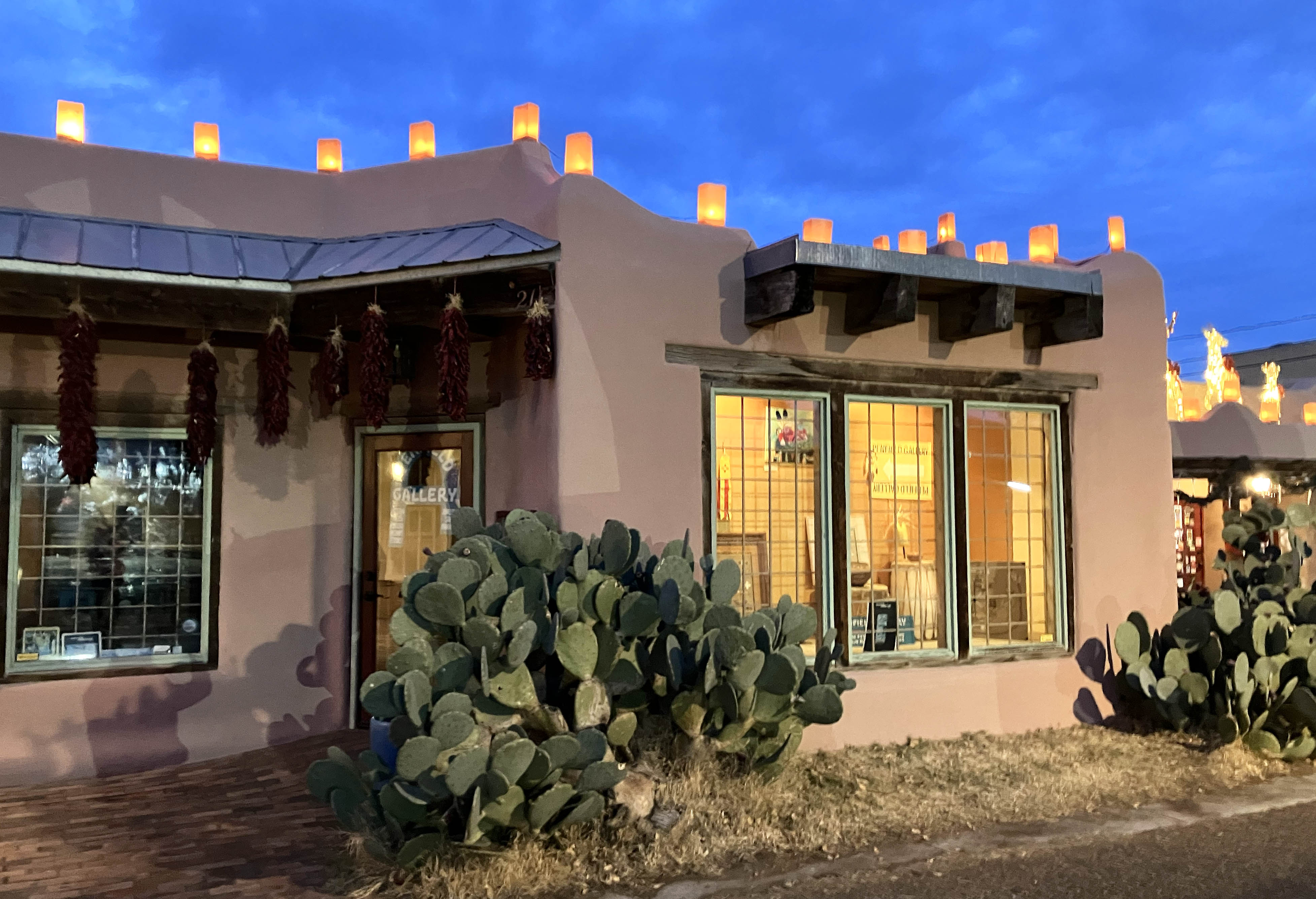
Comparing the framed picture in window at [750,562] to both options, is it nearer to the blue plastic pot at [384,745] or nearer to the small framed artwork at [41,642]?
the blue plastic pot at [384,745]

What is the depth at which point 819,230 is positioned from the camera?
700cm

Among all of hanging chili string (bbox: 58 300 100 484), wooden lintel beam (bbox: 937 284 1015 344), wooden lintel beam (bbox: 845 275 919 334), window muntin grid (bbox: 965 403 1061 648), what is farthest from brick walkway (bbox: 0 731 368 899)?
wooden lintel beam (bbox: 937 284 1015 344)

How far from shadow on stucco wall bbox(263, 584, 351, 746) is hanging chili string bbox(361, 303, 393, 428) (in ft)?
5.73

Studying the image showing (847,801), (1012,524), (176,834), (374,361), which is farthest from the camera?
(1012,524)

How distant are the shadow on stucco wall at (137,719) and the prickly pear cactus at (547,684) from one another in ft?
6.19

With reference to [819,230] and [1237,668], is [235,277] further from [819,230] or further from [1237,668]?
[1237,668]

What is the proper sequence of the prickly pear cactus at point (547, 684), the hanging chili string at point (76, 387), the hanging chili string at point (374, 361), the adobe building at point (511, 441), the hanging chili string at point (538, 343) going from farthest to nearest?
1. the adobe building at point (511, 441)
2. the hanging chili string at point (374, 361)
3. the hanging chili string at point (538, 343)
4. the hanging chili string at point (76, 387)
5. the prickly pear cactus at point (547, 684)

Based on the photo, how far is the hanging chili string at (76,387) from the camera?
5.73 meters

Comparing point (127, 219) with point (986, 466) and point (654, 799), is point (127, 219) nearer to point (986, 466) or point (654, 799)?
point (654, 799)

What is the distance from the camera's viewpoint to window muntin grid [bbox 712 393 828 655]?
267 inches

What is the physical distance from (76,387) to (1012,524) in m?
6.38

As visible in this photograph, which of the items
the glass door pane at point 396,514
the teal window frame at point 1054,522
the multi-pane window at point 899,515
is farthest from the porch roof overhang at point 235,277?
the teal window frame at point 1054,522

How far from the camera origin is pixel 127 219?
22.2 ft

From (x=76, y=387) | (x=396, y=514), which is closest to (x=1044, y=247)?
(x=396, y=514)
